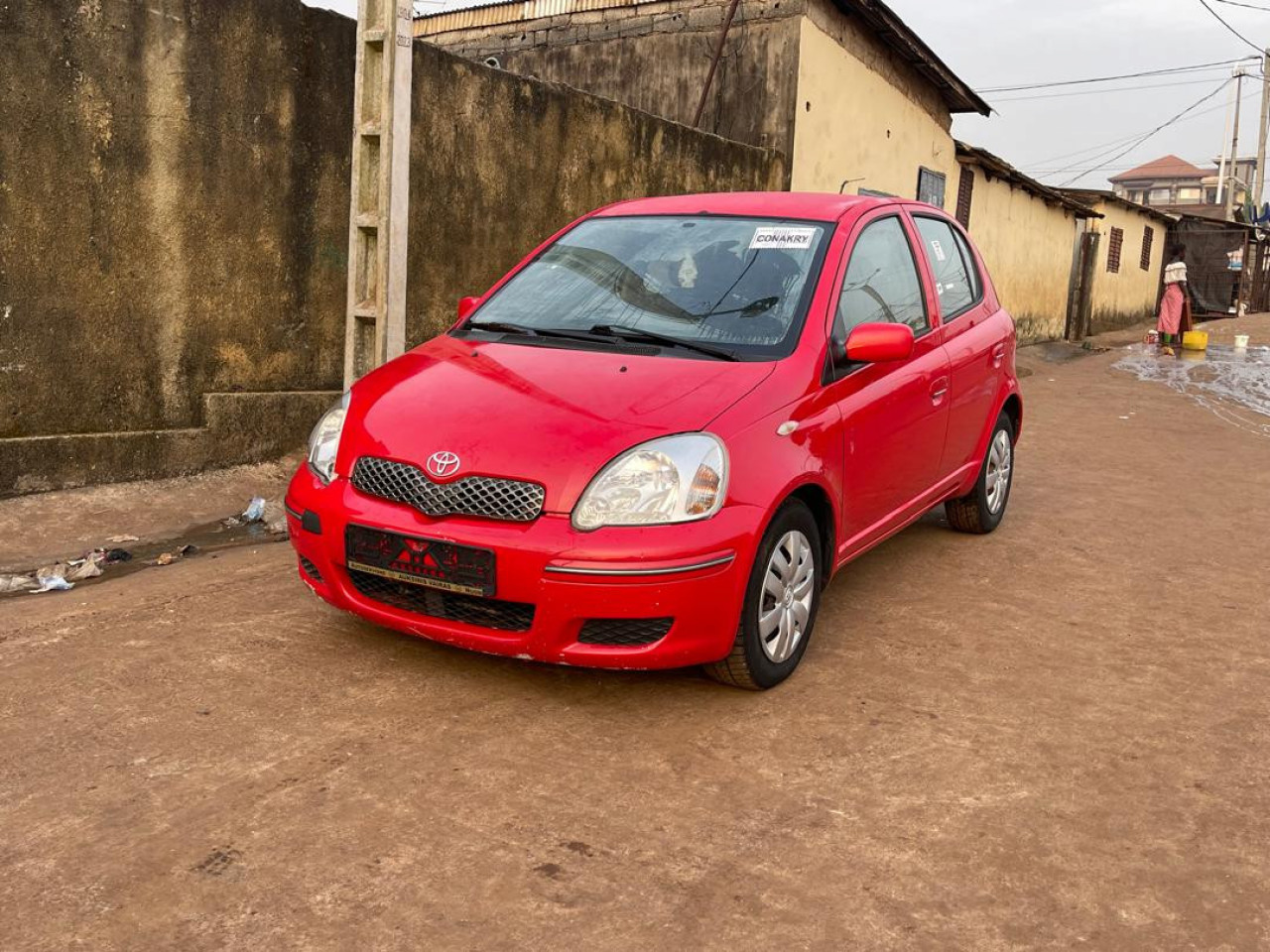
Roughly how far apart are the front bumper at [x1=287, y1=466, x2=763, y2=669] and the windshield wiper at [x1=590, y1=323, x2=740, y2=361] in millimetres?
693

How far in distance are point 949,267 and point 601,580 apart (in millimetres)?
2930

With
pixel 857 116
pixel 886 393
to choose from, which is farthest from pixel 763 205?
pixel 857 116

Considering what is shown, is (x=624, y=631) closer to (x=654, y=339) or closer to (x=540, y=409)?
(x=540, y=409)

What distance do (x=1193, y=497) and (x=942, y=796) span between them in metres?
4.92

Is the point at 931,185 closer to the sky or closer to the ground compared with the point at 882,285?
closer to the sky

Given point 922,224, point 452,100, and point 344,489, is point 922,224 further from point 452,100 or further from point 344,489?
point 452,100

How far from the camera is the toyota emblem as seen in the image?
138 inches

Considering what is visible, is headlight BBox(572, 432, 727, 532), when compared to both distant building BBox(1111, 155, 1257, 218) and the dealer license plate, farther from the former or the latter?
distant building BBox(1111, 155, 1257, 218)

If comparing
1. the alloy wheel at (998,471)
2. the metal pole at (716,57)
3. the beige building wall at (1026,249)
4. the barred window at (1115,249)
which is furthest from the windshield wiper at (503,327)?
the barred window at (1115,249)

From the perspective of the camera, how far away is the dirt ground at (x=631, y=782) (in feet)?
8.31

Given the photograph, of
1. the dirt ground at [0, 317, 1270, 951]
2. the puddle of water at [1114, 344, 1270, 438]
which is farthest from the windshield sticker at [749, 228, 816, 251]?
the puddle of water at [1114, 344, 1270, 438]

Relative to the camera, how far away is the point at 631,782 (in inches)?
124

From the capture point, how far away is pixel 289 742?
10.8ft

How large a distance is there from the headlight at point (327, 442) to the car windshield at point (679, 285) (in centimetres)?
79
